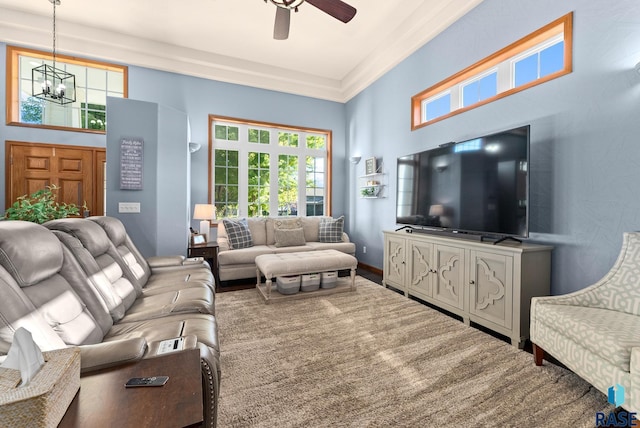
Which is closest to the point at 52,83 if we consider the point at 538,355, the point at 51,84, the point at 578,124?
the point at 51,84

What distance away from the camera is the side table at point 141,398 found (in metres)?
0.68

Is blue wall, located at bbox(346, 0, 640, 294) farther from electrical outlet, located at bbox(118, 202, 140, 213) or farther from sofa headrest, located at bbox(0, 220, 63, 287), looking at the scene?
electrical outlet, located at bbox(118, 202, 140, 213)

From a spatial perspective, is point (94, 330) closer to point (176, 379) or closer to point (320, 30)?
point (176, 379)

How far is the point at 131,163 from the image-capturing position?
3287 mm

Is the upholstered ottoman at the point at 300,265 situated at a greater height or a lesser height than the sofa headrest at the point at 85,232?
lesser

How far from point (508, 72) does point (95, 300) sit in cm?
383

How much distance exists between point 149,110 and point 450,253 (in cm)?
371

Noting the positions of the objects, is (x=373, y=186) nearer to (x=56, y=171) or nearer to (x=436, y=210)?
(x=436, y=210)

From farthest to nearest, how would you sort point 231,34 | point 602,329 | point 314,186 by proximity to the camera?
point 314,186 < point 231,34 < point 602,329

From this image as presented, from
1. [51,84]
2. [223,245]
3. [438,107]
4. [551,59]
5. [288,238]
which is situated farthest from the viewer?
[288,238]

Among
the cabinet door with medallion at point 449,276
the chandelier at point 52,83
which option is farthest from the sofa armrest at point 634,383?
the chandelier at point 52,83

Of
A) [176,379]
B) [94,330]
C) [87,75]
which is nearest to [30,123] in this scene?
[87,75]

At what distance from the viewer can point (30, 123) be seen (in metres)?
3.79

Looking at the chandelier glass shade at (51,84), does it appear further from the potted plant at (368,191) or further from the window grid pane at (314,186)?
the potted plant at (368,191)
